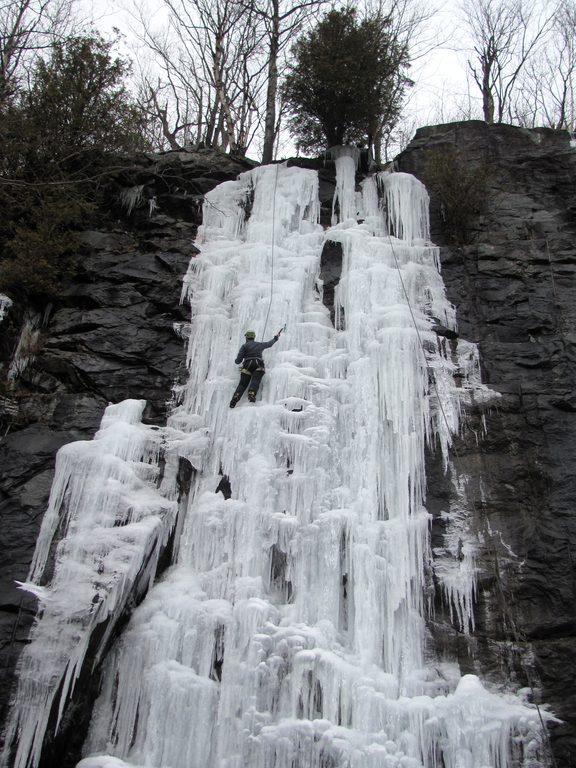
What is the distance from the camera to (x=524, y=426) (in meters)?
7.48

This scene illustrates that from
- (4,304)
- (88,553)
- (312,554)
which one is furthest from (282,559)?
(4,304)

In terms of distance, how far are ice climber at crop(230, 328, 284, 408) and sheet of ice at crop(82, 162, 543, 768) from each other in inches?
6.0

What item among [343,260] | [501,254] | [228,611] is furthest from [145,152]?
[228,611]

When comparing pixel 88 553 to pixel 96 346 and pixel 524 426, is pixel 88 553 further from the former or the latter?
pixel 524 426

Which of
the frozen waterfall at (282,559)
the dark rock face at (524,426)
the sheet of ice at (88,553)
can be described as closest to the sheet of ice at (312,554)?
the frozen waterfall at (282,559)

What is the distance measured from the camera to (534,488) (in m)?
7.05

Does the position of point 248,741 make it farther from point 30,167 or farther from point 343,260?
point 30,167

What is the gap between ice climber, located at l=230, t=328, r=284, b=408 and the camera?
784 cm

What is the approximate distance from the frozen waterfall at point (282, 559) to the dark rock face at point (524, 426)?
25cm

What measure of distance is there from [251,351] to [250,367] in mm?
218

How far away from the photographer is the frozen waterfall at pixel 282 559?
5656mm

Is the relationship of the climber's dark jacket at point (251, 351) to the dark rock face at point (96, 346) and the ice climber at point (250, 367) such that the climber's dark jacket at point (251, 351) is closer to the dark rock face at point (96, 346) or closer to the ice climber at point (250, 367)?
the ice climber at point (250, 367)

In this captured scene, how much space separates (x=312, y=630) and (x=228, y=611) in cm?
83

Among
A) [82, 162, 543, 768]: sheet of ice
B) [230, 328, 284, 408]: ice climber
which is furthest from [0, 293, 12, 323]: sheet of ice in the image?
[230, 328, 284, 408]: ice climber
